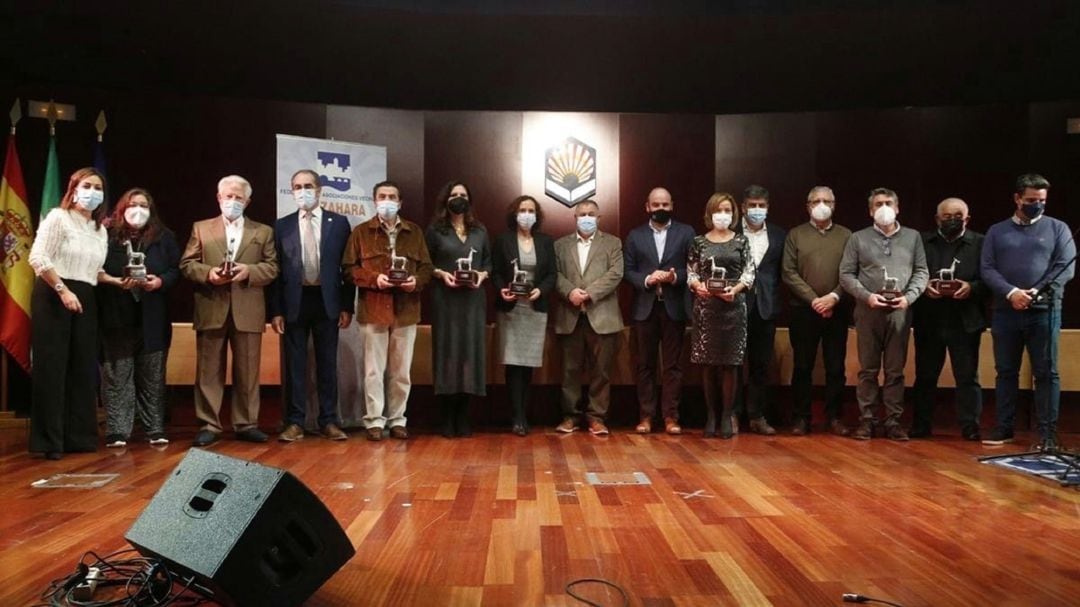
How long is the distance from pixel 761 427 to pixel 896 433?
2.65 ft

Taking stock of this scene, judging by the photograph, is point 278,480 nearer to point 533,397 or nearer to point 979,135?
point 533,397

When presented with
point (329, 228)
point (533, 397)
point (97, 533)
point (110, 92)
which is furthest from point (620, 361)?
point (110, 92)

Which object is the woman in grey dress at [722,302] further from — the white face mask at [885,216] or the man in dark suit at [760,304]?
the white face mask at [885,216]

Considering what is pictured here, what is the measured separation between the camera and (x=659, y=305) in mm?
5266

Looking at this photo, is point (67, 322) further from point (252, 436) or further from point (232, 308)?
point (252, 436)

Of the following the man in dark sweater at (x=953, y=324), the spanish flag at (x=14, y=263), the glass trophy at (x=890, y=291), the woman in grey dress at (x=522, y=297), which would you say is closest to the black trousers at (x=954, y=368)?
the man in dark sweater at (x=953, y=324)

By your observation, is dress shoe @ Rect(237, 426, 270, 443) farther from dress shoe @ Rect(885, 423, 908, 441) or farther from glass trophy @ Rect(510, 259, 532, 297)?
dress shoe @ Rect(885, 423, 908, 441)

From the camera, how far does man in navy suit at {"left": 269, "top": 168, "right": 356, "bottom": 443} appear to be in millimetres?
4820

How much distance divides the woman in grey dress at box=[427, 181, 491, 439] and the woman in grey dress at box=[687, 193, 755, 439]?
4.42 feet

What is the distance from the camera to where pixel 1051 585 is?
86.2 inches

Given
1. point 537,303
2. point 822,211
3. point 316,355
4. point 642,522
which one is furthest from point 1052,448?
point 316,355

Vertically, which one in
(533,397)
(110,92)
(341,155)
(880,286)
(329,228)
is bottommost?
(533,397)

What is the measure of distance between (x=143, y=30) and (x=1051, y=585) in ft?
18.5

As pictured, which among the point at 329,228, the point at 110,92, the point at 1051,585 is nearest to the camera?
the point at 1051,585
